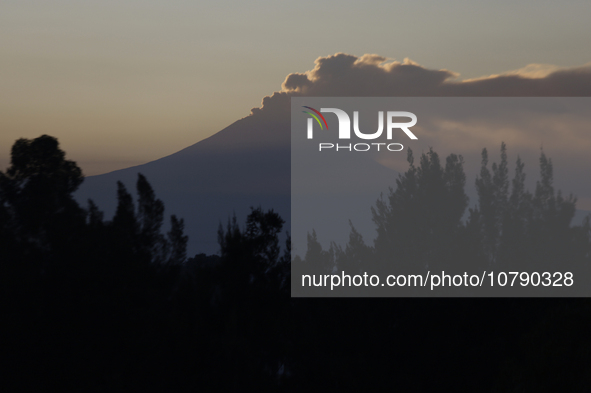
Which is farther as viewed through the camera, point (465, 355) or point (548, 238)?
point (548, 238)

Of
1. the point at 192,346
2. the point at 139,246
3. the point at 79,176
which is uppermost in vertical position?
the point at 79,176

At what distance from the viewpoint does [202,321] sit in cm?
2098

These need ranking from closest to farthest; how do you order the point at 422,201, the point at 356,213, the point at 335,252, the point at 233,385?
the point at 233,385, the point at 335,252, the point at 422,201, the point at 356,213

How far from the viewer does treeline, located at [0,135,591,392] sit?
16656 mm

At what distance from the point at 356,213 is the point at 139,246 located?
373ft

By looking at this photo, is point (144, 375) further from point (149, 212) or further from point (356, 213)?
point (356, 213)

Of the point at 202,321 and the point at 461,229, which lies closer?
the point at 202,321

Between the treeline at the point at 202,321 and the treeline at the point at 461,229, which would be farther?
the treeline at the point at 461,229

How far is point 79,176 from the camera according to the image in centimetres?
1925

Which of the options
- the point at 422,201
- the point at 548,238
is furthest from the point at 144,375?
the point at 548,238

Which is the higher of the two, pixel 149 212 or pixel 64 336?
pixel 149 212

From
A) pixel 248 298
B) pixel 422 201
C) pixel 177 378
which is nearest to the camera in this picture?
pixel 177 378

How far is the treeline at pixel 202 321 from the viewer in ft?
Answer: 54.6

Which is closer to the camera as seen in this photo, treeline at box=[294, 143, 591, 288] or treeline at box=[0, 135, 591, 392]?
treeline at box=[0, 135, 591, 392]
